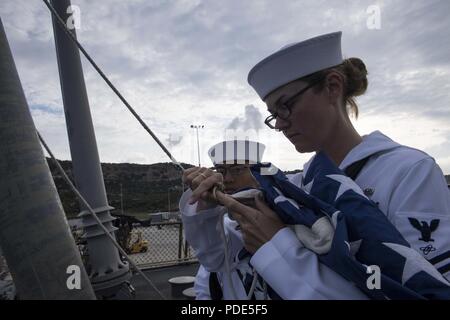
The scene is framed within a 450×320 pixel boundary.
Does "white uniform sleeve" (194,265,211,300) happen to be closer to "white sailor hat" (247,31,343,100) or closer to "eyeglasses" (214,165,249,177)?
"eyeglasses" (214,165,249,177)

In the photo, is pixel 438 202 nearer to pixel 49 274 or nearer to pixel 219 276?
pixel 219 276

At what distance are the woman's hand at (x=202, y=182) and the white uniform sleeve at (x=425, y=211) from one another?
69 cm

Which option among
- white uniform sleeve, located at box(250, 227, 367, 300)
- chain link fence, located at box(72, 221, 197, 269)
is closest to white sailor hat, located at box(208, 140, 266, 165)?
white uniform sleeve, located at box(250, 227, 367, 300)

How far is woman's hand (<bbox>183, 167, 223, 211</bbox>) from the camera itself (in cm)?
140

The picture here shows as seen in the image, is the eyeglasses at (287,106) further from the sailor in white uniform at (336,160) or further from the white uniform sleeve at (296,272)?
the white uniform sleeve at (296,272)

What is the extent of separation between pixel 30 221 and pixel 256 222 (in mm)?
1221

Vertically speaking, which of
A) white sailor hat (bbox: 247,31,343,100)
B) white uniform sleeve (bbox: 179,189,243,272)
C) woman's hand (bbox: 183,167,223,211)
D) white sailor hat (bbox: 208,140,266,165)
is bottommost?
white uniform sleeve (bbox: 179,189,243,272)

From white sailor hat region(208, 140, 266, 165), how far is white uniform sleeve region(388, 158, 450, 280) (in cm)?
137

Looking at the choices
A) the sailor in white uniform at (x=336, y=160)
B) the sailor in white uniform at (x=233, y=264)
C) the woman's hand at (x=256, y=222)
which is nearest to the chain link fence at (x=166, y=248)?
the sailor in white uniform at (x=233, y=264)

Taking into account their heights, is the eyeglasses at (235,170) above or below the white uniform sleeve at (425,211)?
above

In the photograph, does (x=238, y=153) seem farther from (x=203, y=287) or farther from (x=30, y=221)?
(x=30, y=221)

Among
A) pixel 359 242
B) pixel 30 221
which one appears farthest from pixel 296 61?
pixel 30 221

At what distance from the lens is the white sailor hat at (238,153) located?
262 centimetres
